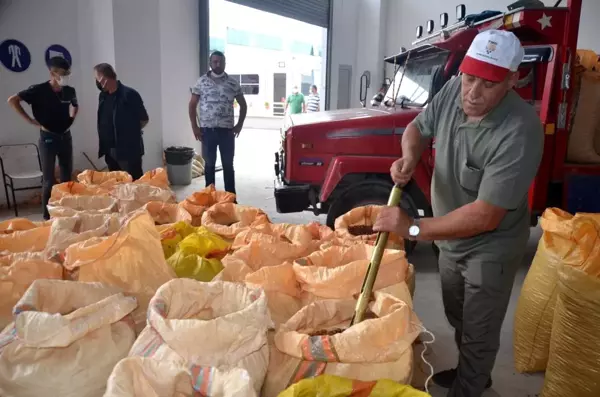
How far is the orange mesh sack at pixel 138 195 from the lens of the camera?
9.83 ft

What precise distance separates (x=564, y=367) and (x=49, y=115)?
475cm

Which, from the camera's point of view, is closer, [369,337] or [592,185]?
[369,337]

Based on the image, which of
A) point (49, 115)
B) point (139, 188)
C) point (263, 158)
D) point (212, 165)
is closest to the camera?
point (139, 188)

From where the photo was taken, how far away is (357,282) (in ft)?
6.05

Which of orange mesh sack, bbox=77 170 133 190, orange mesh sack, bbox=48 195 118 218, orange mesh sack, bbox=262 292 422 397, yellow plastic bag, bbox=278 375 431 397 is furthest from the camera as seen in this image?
orange mesh sack, bbox=77 170 133 190

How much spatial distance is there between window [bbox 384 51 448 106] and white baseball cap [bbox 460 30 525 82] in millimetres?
2126

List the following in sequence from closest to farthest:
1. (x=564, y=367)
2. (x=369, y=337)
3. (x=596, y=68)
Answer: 1. (x=369, y=337)
2. (x=564, y=367)
3. (x=596, y=68)

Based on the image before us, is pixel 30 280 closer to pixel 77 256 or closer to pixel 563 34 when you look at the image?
pixel 77 256

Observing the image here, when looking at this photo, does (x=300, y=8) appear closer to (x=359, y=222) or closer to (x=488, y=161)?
(x=359, y=222)

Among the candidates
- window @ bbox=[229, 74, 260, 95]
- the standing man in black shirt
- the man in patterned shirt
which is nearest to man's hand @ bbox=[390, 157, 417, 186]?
the man in patterned shirt

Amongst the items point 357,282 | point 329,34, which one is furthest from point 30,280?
point 329,34

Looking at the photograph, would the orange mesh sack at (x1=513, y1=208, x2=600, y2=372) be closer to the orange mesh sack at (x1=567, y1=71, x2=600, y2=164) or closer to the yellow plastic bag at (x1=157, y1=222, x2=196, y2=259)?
the orange mesh sack at (x1=567, y1=71, x2=600, y2=164)

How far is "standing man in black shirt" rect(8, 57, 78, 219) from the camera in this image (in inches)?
182

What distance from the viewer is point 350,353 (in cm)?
141
